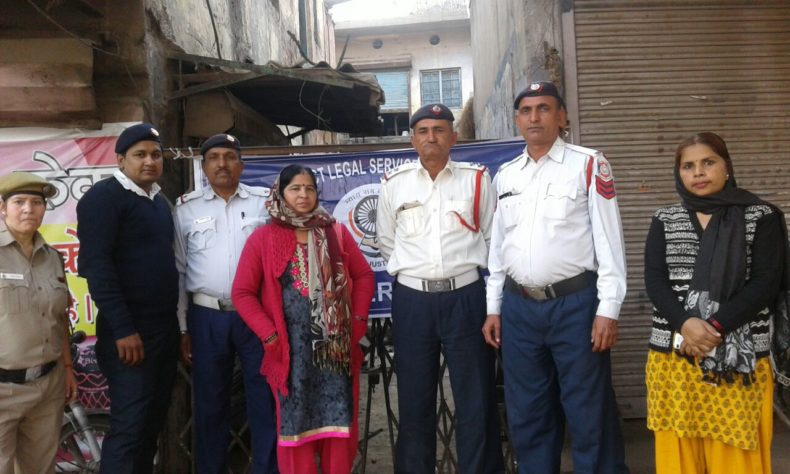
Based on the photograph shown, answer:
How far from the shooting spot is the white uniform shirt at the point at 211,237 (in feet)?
10.5

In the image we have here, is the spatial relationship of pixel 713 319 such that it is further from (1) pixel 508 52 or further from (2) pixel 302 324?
(1) pixel 508 52

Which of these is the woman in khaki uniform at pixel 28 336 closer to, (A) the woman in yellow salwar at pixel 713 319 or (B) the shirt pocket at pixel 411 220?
(B) the shirt pocket at pixel 411 220

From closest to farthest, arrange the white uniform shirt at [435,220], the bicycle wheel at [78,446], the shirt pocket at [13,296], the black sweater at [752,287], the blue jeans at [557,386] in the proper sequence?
the black sweater at [752,287] → the blue jeans at [557,386] → the shirt pocket at [13,296] → the white uniform shirt at [435,220] → the bicycle wheel at [78,446]

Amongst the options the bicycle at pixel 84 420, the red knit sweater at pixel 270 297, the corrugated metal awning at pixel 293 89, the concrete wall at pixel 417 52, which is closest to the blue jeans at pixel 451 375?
the red knit sweater at pixel 270 297

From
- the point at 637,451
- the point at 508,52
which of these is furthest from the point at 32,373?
the point at 508,52

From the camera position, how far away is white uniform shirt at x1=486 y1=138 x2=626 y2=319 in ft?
8.66

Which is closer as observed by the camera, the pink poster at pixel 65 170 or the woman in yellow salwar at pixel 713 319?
the woman in yellow salwar at pixel 713 319

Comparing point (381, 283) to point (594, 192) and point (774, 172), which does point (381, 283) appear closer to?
point (594, 192)

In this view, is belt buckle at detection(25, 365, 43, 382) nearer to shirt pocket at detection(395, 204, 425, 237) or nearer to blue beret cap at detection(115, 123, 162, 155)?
blue beret cap at detection(115, 123, 162, 155)

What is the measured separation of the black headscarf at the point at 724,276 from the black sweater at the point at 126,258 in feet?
8.60

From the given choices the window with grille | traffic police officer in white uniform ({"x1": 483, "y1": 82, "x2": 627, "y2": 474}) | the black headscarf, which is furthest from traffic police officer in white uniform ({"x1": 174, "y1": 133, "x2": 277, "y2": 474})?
the window with grille

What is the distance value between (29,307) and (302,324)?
1.36 metres

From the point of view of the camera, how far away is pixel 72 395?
306 cm

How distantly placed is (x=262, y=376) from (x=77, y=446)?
186cm
